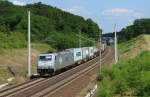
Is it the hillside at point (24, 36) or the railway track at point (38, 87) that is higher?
the hillside at point (24, 36)

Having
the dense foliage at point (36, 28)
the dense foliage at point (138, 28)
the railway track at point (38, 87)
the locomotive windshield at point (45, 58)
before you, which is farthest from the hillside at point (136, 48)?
the dense foliage at point (138, 28)

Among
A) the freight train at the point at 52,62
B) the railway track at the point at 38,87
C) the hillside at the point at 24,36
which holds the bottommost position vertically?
the railway track at the point at 38,87

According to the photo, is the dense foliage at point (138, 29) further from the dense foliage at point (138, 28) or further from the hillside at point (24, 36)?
the hillside at point (24, 36)

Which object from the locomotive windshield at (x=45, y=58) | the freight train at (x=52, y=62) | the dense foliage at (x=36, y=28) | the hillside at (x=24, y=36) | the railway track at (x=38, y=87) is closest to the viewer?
the railway track at (x=38, y=87)

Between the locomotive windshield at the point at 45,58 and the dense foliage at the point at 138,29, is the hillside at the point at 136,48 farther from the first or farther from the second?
the dense foliage at the point at 138,29

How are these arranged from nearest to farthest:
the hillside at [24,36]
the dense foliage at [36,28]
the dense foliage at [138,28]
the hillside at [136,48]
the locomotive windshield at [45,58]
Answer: the locomotive windshield at [45,58], the hillside at [24,36], the hillside at [136,48], the dense foliage at [36,28], the dense foliage at [138,28]

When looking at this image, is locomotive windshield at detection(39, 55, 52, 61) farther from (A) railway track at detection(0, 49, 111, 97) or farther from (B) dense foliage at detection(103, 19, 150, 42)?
(B) dense foliage at detection(103, 19, 150, 42)

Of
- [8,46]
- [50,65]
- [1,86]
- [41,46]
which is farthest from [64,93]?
[41,46]

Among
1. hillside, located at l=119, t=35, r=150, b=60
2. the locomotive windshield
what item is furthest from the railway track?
hillside, located at l=119, t=35, r=150, b=60

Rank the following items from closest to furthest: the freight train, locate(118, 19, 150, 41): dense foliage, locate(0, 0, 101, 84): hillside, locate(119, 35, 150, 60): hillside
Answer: the freight train, locate(0, 0, 101, 84): hillside, locate(119, 35, 150, 60): hillside, locate(118, 19, 150, 41): dense foliage

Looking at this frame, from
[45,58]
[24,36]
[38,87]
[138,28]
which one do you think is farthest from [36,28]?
[138,28]

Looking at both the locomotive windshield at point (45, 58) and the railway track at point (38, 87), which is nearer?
the railway track at point (38, 87)

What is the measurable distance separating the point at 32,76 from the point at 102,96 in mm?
33305

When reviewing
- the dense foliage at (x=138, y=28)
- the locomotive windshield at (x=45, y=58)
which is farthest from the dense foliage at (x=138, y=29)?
the locomotive windshield at (x=45, y=58)
